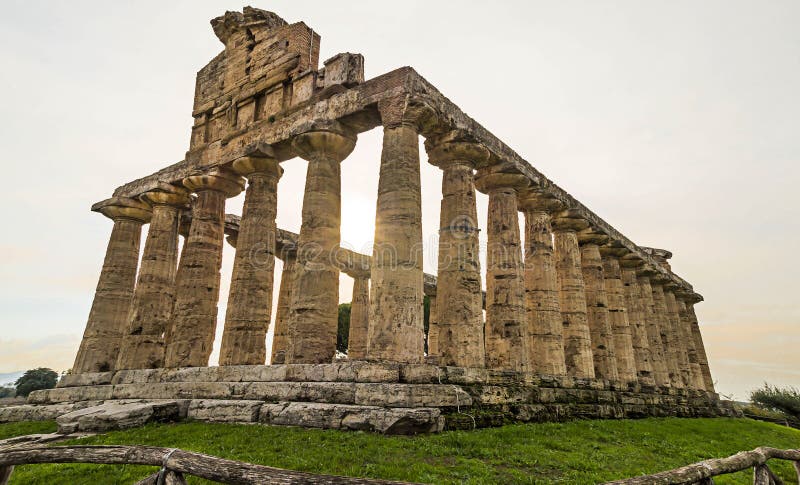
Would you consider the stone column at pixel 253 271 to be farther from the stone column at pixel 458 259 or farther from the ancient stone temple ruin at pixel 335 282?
the stone column at pixel 458 259

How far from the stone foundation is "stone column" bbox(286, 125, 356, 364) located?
3.92 ft

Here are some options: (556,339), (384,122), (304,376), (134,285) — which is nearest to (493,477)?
(304,376)

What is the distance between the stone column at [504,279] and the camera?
49.8 ft

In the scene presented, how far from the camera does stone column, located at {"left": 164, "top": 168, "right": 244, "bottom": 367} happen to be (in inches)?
620

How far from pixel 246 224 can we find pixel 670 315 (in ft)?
87.4

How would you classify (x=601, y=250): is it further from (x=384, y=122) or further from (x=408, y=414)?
(x=408, y=414)

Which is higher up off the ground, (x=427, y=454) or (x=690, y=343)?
(x=690, y=343)

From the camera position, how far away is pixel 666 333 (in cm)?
2761

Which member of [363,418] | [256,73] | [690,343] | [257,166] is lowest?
[363,418]

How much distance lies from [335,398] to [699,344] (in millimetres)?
33444

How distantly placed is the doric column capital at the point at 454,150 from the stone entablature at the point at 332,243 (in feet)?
0.17

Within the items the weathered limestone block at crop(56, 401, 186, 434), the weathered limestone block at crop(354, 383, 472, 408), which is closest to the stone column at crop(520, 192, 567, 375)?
the weathered limestone block at crop(354, 383, 472, 408)

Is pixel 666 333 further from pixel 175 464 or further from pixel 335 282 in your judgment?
pixel 175 464

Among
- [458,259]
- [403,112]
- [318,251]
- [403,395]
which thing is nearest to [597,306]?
[458,259]
